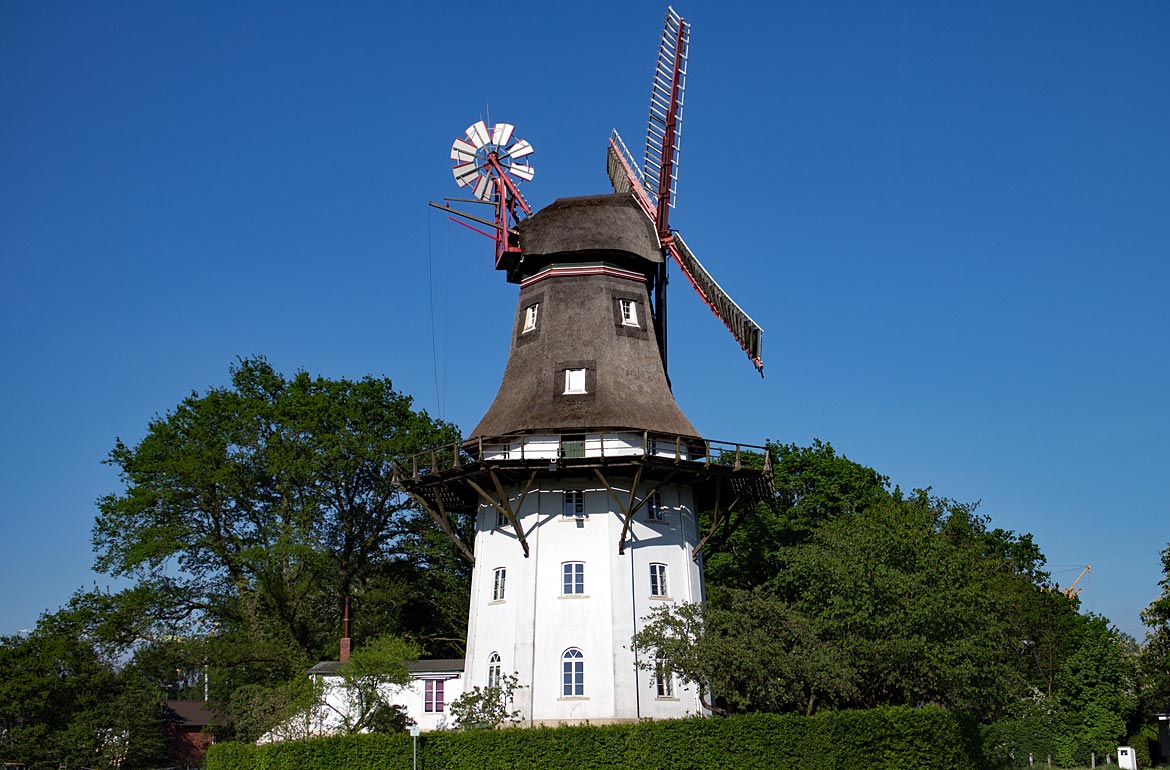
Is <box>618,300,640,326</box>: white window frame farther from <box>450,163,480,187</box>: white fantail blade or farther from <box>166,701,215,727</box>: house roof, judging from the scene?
<box>166,701,215,727</box>: house roof

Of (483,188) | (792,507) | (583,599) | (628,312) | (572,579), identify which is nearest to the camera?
(583,599)

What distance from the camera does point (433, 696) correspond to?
34094 mm

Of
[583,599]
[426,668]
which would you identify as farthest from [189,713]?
[583,599]

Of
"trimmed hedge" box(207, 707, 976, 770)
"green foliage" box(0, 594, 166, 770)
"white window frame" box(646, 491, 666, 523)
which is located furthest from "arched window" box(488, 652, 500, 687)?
"green foliage" box(0, 594, 166, 770)

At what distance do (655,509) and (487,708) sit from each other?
7537 mm

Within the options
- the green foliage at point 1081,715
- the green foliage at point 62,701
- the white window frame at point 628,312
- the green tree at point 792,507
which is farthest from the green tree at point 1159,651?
the green foliage at point 62,701

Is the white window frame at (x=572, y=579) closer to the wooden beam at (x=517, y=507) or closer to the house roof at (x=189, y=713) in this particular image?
the wooden beam at (x=517, y=507)

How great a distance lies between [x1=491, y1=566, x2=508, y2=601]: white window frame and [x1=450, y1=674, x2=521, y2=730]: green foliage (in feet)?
9.07

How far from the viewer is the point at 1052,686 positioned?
48.5 m

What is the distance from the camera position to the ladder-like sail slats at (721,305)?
111 ft

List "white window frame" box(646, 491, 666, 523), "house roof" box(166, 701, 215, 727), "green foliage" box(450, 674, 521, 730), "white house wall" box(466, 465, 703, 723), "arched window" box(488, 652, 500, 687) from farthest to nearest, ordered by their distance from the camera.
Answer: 1. "house roof" box(166, 701, 215, 727)
2. "white window frame" box(646, 491, 666, 523)
3. "arched window" box(488, 652, 500, 687)
4. "white house wall" box(466, 465, 703, 723)
5. "green foliage" box(450, 674, 521, 730)

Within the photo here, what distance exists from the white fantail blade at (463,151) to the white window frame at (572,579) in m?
15.4

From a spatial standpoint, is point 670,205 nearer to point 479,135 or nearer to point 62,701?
point 479,135

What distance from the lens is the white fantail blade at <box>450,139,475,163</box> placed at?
36625mm
